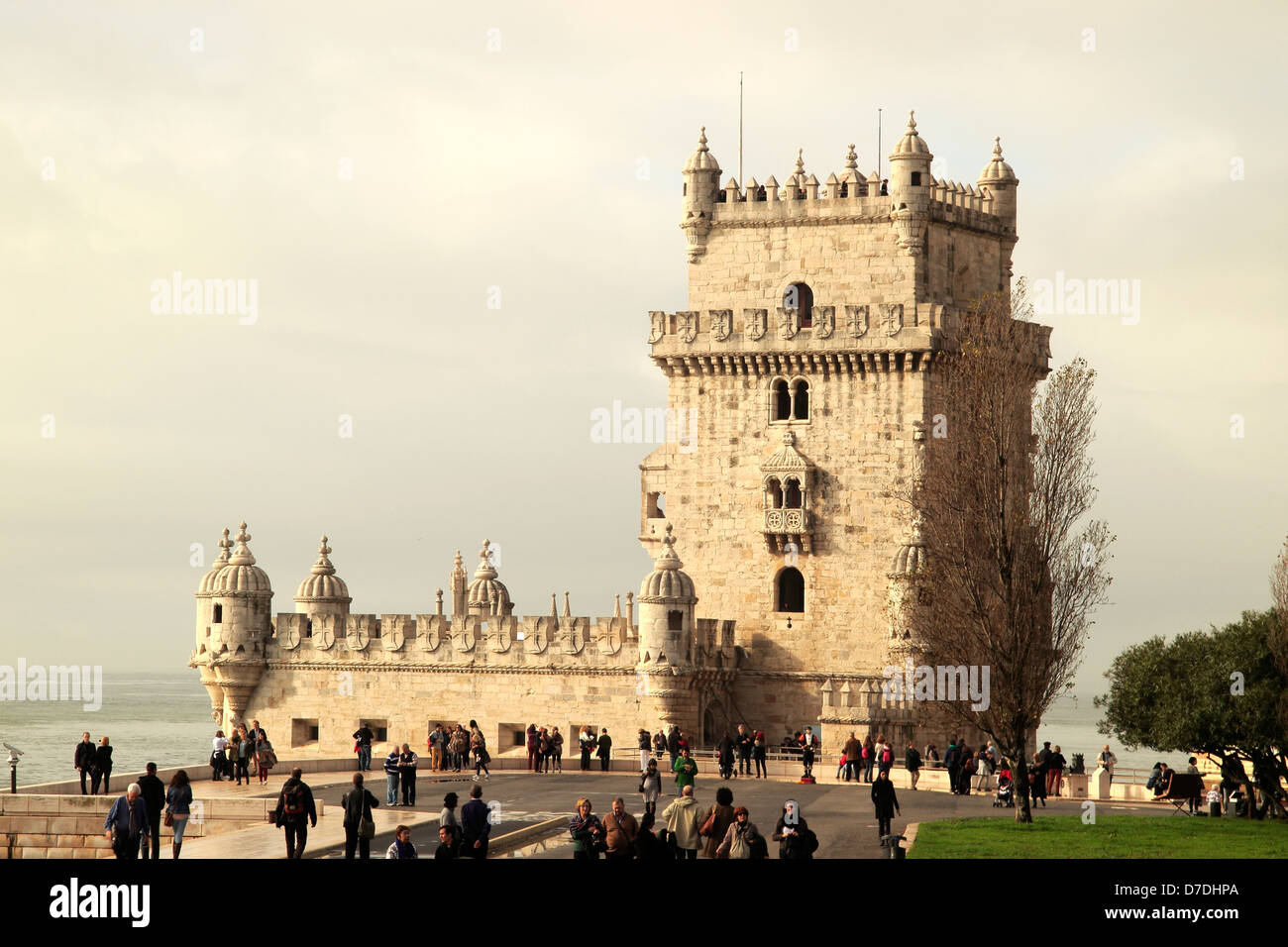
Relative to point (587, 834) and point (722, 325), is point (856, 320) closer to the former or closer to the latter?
point (722, 325)

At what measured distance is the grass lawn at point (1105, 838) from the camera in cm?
3212

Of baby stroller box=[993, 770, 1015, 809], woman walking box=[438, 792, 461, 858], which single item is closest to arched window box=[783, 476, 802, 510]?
baby stroller box=[993, 770, 1015, 809]

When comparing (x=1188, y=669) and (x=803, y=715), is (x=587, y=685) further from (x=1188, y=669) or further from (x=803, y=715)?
(x=1188, y=669)

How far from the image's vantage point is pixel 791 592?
189 ft

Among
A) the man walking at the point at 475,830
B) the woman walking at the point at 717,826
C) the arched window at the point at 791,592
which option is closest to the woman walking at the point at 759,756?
the arched window at the point at 791,592

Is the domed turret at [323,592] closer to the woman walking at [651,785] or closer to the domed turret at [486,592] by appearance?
the domed turret at [486,592]

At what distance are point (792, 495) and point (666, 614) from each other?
572cm

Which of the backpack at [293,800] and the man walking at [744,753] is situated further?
the man walking at [744,753]

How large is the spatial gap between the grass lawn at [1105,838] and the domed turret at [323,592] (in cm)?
2953

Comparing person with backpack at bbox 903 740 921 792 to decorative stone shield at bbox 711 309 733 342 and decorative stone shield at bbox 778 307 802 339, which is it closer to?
decorative stone shield at bbox 778 307 802 339

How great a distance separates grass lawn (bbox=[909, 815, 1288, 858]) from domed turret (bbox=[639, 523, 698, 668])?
16.8 metres

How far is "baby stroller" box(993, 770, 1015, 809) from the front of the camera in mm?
42250
